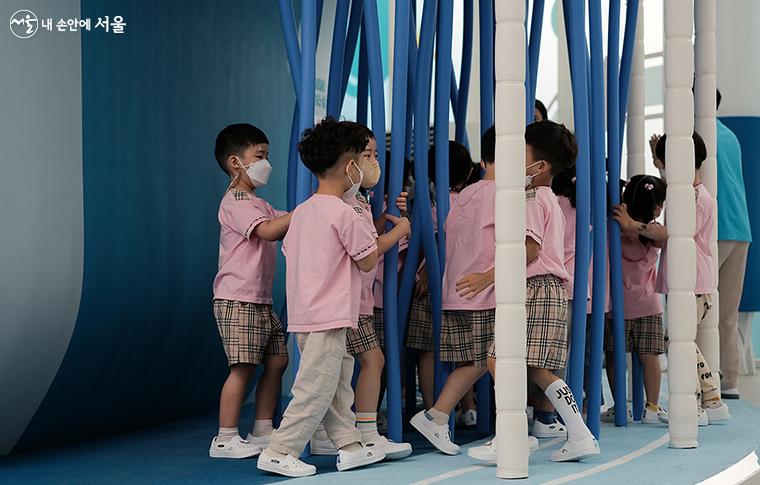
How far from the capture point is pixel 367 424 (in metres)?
3.79

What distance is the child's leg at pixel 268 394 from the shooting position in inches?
161

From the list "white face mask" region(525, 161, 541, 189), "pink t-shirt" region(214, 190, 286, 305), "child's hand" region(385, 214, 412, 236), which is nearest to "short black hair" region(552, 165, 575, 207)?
"white face mask" region(525, 161, 541, 189)

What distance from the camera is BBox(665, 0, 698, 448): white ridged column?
3.96m

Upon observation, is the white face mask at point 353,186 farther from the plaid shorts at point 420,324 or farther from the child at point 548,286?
the plaid shorts at point 420,324

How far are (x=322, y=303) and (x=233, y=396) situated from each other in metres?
0.67

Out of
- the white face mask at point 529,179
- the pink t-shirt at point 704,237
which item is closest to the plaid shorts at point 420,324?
the white face mask at point 529,179

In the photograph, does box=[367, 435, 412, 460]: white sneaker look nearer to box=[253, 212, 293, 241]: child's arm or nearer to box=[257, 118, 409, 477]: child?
box=[257, 118, 409, 477]: child

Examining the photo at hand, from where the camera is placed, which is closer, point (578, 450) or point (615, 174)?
point (578, 450)

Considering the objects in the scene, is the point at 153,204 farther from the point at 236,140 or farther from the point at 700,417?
the point at 700,417

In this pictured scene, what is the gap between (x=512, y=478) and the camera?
3.33 meters

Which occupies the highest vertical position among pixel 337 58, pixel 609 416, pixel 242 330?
pixel 337 58

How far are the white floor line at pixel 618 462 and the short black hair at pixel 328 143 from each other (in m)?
1.22

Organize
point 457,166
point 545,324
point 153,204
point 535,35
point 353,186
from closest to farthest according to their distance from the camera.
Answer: point 353,186
point 545,324
point 153,204
point 457,166
point 535,35

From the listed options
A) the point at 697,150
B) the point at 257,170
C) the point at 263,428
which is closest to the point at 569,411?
the point at 263,428
